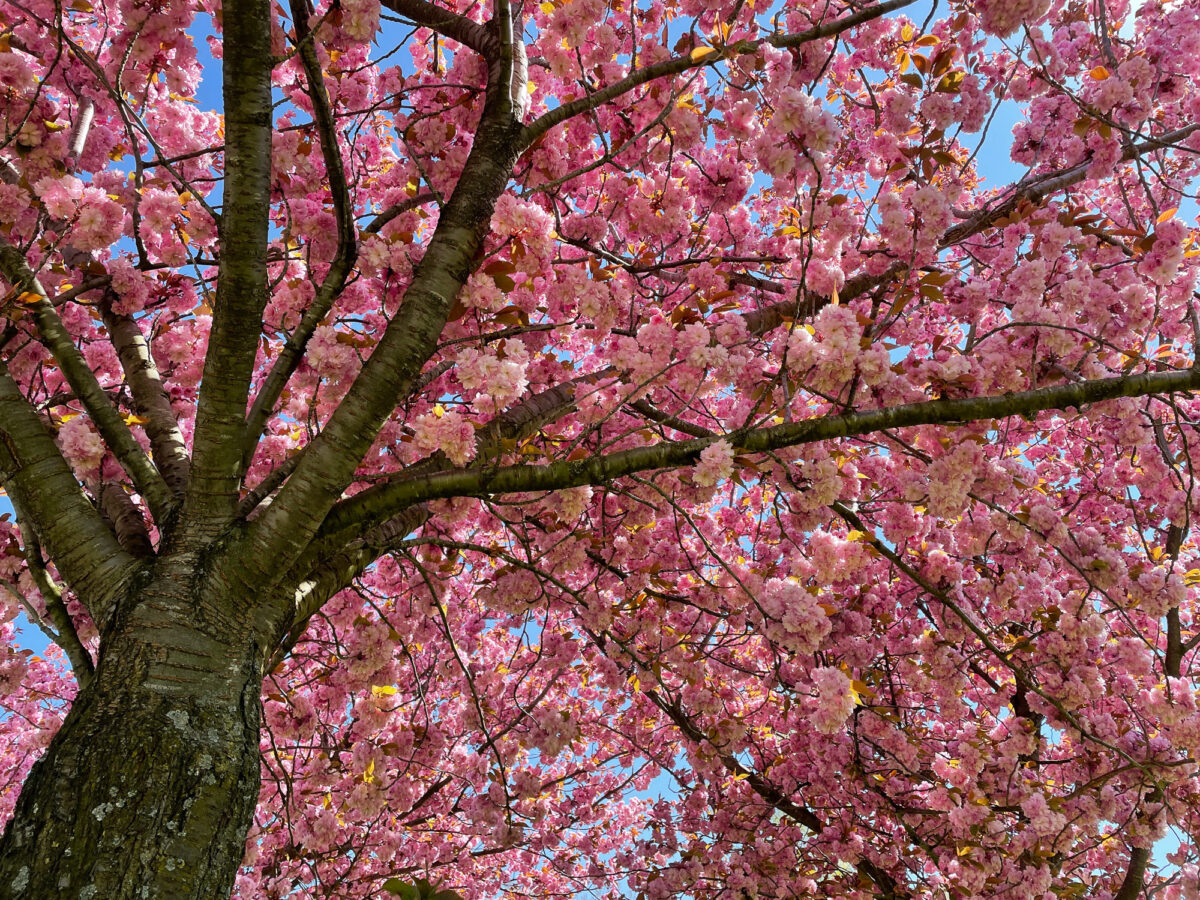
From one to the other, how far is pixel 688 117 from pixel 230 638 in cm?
295

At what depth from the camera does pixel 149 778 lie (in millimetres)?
1767

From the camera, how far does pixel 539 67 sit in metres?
3.98

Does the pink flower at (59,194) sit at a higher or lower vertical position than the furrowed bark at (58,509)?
higher

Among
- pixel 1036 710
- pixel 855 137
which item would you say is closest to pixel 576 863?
pixel 1036 710

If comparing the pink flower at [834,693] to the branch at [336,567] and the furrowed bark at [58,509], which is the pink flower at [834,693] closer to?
the branch at [336,567]

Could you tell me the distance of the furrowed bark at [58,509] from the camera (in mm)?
2299

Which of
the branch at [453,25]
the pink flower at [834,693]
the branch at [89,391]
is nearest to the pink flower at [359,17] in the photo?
the branch at [453,25]

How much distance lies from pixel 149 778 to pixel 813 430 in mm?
2208

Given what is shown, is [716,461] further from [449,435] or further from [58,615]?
[58,615]

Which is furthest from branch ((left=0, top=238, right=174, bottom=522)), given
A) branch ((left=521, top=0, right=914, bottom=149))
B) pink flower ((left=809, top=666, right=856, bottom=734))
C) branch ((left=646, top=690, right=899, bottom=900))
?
branch ((left=646, top=690, right=899, bottom=900))

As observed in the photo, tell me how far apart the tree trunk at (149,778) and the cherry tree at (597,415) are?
1cm

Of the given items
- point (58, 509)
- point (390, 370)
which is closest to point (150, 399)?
point (58, 509)

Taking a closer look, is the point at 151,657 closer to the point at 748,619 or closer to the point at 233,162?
the point at 233,162

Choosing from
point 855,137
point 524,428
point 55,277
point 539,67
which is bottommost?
point 524,428
